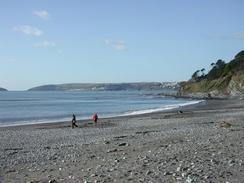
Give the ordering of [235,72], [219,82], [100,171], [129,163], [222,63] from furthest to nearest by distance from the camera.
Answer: [222,63], [219,82], [235,72], [129,163], [100,171]

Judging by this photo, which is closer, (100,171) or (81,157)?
(100,171)

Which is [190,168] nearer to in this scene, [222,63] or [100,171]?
[100,171]

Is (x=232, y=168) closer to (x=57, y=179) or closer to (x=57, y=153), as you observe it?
(x=57, y=179)

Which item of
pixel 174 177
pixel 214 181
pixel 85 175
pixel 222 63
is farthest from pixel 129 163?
pixel 222 63

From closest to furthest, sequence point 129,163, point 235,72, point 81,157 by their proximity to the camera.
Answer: point 129,163
point 81,157
point 235,72

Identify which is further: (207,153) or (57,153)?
(57,153)

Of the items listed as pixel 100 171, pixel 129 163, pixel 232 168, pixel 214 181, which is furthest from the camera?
pixel 129 163

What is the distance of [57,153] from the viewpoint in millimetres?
19656

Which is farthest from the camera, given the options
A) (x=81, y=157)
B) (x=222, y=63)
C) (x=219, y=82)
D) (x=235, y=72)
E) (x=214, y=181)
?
(x=222, y=63)

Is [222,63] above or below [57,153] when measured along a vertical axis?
above

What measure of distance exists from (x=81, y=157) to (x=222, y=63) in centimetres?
18757

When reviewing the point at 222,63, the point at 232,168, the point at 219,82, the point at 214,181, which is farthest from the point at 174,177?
the point at 222,63

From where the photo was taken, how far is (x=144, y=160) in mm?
14828

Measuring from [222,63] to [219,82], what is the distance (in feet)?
113
